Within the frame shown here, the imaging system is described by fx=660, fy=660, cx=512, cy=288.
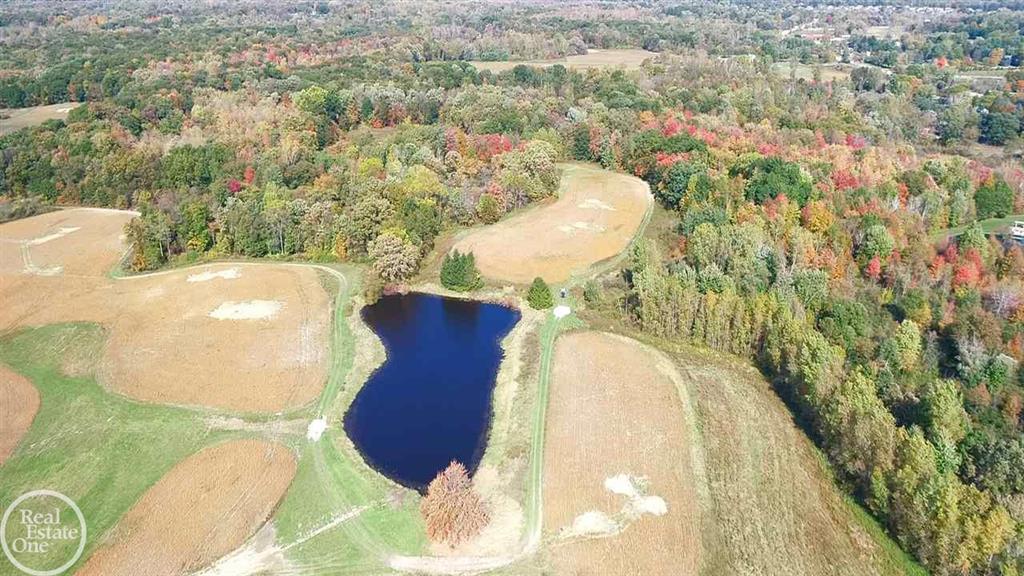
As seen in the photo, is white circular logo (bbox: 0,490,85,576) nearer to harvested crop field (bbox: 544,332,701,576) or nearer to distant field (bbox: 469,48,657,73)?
harvested crop field (bbox: 544,332,701,576)

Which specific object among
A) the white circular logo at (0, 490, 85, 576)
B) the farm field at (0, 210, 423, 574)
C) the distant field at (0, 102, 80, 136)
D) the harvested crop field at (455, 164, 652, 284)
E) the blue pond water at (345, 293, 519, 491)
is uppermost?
the distant field at (0, 102, 80, 136)

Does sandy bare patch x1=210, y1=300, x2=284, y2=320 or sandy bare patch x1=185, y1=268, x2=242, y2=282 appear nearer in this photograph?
sandy bare patch x1=210, y1=300, x2=284, y2=320

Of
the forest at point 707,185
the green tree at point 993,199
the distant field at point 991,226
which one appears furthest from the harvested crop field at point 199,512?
the green tree at point 993,199

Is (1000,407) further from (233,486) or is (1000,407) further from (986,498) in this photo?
(233,486)

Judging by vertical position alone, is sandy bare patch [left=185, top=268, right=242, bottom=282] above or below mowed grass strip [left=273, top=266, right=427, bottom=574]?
below

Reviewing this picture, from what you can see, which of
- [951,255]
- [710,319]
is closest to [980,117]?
[951,255]

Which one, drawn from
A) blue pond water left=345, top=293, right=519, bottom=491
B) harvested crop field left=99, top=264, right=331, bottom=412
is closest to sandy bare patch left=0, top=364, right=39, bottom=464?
harvested crop field left=99, top=264, right=331, bottom=412

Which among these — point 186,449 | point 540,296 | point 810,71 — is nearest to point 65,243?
point 186,449
